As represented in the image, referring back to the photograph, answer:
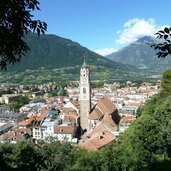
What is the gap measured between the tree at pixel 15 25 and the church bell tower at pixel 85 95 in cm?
4284

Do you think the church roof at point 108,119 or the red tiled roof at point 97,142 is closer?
the red tiled roof at point 97,142

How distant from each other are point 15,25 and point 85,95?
4375 centimetres

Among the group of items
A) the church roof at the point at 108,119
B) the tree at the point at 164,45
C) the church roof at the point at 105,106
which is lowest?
the church roof at the point at 108,119

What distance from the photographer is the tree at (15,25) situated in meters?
6.57

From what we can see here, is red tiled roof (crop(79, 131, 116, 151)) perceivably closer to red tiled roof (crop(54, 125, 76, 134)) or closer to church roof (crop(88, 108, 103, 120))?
red tiled roof (crop(54, 125, 76, 134))

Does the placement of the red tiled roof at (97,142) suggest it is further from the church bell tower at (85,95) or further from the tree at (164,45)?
the tree at (164,45)

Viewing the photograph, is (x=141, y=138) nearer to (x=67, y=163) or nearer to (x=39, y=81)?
(x=67, y=163)

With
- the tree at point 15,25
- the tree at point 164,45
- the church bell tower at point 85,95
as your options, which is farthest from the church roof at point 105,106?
the tree at point 164,45

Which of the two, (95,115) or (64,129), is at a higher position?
(95,115)

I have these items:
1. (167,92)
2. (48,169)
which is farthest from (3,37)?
(167,92)

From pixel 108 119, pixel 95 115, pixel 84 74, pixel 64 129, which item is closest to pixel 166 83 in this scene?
pixel 108 119

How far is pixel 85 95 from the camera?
166ft

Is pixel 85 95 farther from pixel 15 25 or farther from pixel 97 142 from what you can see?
pixel 15 25

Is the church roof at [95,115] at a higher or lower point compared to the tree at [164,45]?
lower
